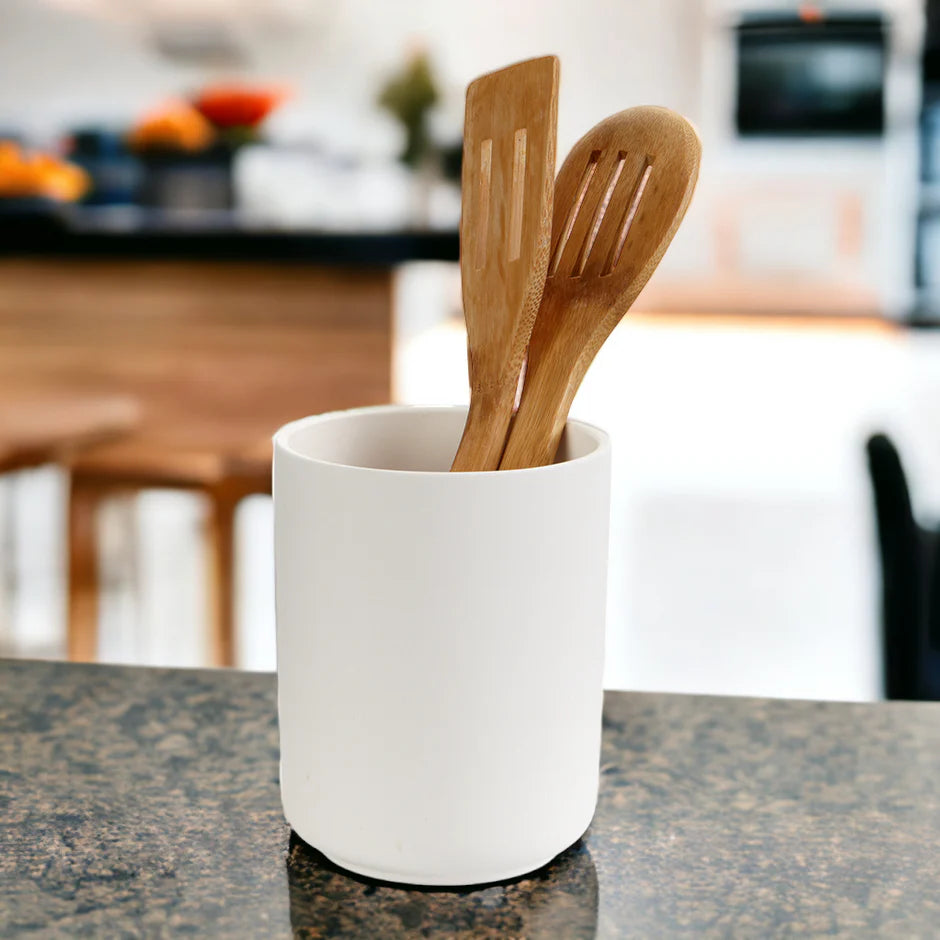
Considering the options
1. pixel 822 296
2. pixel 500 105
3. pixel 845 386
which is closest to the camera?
pixel 500 105

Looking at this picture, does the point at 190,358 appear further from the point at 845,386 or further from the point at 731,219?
the point at 731,219

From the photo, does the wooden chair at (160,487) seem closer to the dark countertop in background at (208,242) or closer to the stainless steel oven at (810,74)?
the dark countertop in background at (208,242)

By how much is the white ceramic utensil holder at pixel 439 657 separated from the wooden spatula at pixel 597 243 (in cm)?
3

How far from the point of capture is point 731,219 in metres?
6.61

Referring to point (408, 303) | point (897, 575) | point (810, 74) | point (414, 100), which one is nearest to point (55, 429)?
point (408, 303)

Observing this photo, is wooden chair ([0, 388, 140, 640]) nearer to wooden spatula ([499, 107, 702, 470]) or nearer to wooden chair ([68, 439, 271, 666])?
wooden chair ([68, 439, 271, 666])

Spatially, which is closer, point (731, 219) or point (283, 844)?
point (283, 844)

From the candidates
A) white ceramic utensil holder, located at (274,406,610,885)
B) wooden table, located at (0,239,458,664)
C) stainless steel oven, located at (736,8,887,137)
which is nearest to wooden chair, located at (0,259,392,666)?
wooden table, located at (0,239,458,664)

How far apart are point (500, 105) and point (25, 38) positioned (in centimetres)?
735

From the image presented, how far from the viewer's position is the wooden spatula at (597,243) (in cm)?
37

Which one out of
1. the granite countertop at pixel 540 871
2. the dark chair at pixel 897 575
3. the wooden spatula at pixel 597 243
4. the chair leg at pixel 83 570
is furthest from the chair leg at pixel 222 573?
the wooden spatula at pixel 597 243

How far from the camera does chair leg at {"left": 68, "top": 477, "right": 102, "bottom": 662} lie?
74.5 inches

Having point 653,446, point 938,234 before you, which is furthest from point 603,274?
point 938,234

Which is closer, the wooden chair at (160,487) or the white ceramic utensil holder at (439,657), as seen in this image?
the white ceramic utensil holder at (439,657)
